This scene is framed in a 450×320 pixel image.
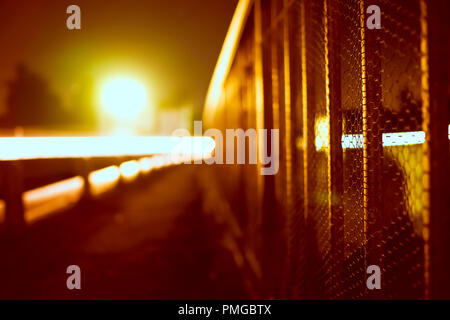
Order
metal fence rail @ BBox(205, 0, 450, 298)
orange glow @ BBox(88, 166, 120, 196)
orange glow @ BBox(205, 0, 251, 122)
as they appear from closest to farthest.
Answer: metal fence rail @ BBox(205, 0, 450, 298) < orange glow @ BBox(205, 0, 251, 122) < orange glow @ BBox(88, 166, 120, 196)

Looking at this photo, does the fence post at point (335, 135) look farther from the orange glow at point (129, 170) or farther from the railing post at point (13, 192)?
the orange glow at point (129, 170)

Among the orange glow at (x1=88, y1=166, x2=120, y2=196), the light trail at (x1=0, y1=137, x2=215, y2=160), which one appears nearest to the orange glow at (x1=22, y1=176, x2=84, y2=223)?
the orange glow at (x1=88, y1=166, x2=120, y2=196)

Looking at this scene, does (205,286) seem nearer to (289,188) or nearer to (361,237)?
(289,188)

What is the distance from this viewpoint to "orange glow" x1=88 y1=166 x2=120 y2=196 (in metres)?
8.42

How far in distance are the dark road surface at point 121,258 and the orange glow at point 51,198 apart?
22cm

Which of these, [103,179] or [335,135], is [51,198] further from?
[335,135]

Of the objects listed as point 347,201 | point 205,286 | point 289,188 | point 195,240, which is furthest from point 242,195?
point 347,201

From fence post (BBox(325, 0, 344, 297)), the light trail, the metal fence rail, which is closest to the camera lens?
the metal fence rail

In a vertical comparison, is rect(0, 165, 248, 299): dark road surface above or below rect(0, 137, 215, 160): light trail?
below

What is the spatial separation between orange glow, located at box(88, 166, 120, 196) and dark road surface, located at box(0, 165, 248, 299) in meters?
0.41

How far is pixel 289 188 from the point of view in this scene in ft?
9.66

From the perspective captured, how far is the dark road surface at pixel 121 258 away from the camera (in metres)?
4.29

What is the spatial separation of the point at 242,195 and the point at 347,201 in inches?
161

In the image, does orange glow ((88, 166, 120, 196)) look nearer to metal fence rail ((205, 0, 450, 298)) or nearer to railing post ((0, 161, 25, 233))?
railing post ((0, 161, 25, 233))
